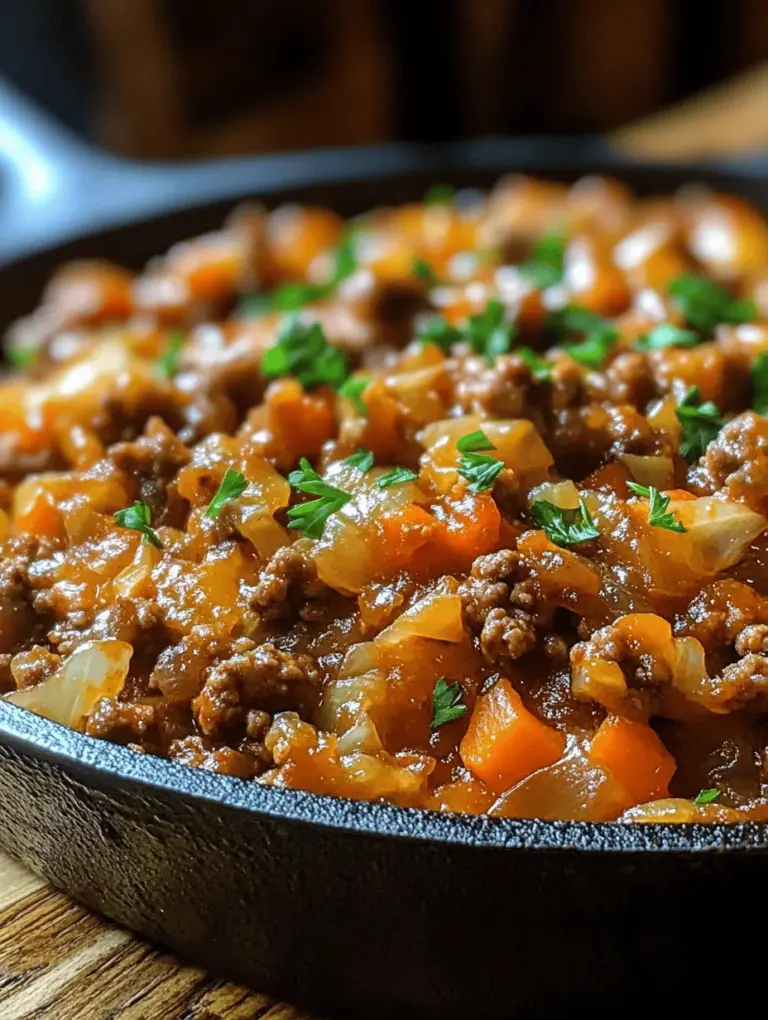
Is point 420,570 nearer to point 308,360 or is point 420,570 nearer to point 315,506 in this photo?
point 315,506

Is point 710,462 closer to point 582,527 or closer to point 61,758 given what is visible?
point 582,527

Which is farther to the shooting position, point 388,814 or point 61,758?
point 61,758

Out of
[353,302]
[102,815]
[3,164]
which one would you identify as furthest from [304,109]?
[102,815]

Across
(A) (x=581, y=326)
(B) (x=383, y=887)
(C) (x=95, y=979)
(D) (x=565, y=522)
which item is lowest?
(C) (x=95, y=979)

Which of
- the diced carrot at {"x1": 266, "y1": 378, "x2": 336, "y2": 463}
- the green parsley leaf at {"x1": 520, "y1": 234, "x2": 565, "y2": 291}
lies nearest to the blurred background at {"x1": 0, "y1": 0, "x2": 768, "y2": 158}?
the green parsley leaf at {"x1": 520, "y1": 234, "x2": 565, "y2": 291}

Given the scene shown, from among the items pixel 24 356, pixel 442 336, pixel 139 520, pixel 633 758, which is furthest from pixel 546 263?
pixel 633 758

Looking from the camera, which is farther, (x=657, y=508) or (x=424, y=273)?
(x=424, y=273)
